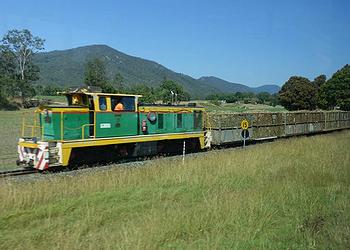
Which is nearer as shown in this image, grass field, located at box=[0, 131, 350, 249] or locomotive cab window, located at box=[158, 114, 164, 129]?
grass field, located at box=[0, 131, 350, 249]

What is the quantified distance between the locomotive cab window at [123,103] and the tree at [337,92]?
53362mm

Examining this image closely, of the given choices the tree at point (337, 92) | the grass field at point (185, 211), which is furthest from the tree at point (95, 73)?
the grass field at point (185, 211)

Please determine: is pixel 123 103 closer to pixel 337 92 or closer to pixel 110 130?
pixel 110 130

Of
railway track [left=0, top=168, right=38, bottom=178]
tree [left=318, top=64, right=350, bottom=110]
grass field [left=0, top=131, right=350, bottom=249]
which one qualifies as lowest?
railway track [left=0, top=168, right=38, bottom=178]

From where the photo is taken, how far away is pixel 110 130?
1551cm

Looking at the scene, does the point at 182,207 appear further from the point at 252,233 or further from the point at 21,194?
the point at 21,194

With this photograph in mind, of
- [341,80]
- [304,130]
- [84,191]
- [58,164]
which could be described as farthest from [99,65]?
[84,191]

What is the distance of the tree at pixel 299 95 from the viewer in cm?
7400

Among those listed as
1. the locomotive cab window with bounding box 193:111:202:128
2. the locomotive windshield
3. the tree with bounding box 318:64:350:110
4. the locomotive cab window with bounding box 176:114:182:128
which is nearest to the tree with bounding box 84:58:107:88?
the tree with bounding box 318:64:350:110

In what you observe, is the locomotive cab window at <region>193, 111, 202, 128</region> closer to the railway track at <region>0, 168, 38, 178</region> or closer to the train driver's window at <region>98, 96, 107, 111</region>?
the train driver's window at <region>98, 96, 107, 111</region>

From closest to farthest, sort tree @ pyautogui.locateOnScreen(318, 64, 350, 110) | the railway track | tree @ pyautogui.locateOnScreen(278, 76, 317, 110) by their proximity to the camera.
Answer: the railway track < tree @ pyautogui.locateOnScreen(318, 64, 350, 110) < tree @ pyautogui.locateOnScreen(278, 76, 317, 110)

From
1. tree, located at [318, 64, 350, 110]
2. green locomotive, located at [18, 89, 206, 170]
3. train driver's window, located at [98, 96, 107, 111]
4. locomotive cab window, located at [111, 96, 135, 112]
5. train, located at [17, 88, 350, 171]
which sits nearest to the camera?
Answer: green locomotive, located at [18, 89, 206, 170]

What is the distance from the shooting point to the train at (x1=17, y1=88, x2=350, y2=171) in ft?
45.5

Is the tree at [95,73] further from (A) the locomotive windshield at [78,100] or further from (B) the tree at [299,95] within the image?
(A) the locomotive windshield at [78,100]
